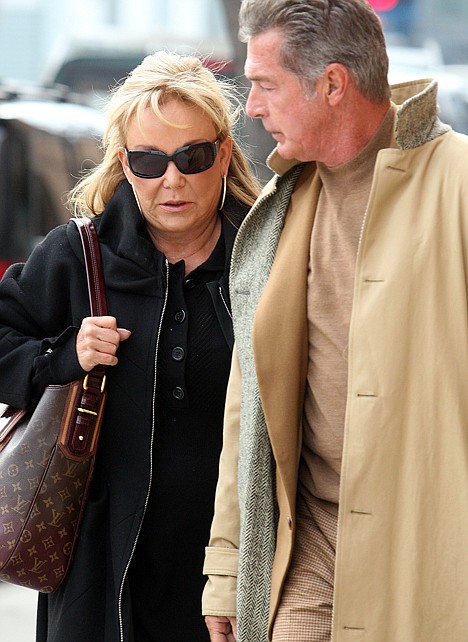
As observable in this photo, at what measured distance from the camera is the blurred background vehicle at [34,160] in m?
9.75

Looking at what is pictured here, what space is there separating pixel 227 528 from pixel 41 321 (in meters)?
0.82

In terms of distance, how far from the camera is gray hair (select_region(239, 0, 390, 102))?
2.64 meters

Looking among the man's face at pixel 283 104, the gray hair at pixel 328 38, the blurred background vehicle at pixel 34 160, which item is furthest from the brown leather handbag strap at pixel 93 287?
the blurred background vehicle at pixel 34 160

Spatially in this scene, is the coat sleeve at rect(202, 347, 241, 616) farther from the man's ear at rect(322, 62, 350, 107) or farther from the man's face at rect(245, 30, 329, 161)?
the man's ear at rect(322, 62, 350, 107)

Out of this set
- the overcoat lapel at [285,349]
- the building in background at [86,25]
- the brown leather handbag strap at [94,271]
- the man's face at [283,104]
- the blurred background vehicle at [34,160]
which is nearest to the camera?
the man's face at [283,104]

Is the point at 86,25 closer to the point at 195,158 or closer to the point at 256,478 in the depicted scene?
the point at 195,158

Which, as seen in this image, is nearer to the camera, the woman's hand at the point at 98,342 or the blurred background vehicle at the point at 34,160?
the woman's hand at the point at 98,342

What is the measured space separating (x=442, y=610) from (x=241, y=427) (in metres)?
0.69

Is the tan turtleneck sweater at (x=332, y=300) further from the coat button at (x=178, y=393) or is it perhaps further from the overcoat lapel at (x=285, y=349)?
the coat button at (x=178, y=393)

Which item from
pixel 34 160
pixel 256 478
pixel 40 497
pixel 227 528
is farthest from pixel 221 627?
pixel 34 160

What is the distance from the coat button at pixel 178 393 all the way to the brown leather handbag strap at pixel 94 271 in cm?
28

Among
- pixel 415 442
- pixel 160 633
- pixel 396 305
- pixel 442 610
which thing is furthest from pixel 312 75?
pixel 160 633

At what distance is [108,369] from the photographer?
3.32 meters

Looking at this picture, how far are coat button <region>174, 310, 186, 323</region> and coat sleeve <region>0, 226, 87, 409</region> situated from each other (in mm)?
255
